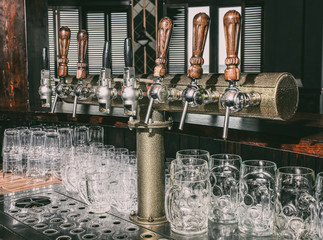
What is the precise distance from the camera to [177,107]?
1.54 meters

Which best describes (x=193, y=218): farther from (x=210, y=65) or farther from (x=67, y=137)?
(x=210, y=65)

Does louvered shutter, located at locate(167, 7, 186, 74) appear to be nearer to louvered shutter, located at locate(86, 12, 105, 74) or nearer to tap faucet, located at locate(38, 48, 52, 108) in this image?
louvered shutter, located at locate(86, 12, 105, 74)

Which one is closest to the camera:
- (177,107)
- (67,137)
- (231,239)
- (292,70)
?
(231,239)

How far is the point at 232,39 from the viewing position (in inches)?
46.3

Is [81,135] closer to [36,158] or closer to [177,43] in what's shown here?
[36,158]

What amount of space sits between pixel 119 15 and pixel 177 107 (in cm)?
724

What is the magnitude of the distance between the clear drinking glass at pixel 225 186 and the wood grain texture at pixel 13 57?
2.10 metres

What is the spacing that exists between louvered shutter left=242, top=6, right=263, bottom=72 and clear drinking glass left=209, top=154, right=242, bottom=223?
6.39 m

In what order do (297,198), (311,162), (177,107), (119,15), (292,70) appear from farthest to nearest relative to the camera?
(119,15) < (292,70) < (311,162) < (177,107) < (297,198)

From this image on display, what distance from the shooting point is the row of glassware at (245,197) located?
4.16ft

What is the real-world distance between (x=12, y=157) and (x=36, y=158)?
0.55 ft

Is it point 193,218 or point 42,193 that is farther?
point 42,193

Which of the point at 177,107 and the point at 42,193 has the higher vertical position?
the point at 177,107

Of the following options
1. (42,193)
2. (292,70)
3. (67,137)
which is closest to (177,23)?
(292,70)
